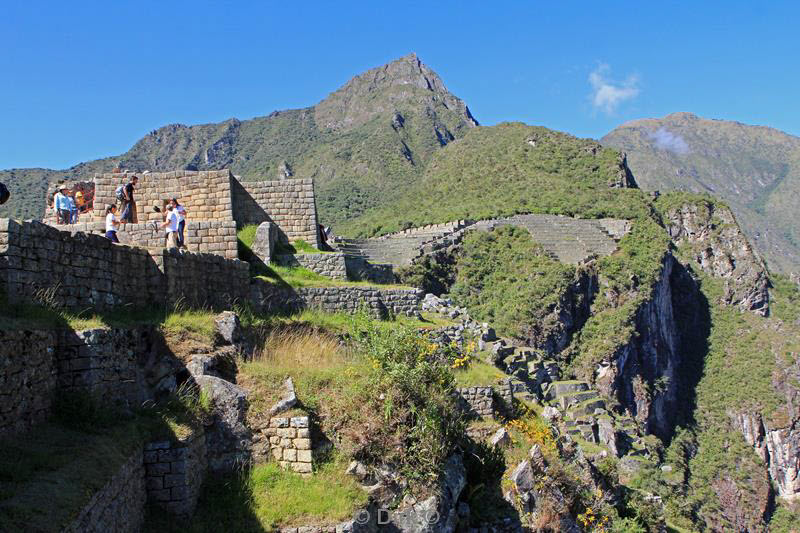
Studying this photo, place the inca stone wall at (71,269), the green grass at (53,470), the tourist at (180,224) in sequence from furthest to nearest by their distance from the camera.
Answer: 1. the tourist at (180,224)
2. the inca stone wall at (71,269)
3. the green grass at (53,470)

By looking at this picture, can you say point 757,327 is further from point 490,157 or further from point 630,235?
point 490,157

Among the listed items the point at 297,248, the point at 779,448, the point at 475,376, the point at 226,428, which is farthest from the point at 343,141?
the point at 226,428

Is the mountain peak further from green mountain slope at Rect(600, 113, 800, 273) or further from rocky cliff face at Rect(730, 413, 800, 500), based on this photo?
rocky cliff face at Rect(730, 413, 800, 500)

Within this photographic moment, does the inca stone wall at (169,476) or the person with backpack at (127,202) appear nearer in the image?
the inca stone wall at (169,476)

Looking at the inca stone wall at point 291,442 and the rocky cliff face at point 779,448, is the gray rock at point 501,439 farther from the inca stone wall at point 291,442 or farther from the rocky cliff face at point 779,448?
the rocky cliff face at point 779,448

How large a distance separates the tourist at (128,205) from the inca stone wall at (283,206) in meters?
2.25

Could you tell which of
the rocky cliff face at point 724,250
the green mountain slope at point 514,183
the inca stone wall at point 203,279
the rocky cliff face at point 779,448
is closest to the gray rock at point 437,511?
the inca stone wall at point 203,279

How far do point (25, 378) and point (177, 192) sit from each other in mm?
7706

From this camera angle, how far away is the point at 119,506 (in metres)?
4.79

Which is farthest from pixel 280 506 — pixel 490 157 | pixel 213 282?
pixel 490 157

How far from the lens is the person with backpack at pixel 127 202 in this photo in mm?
11070

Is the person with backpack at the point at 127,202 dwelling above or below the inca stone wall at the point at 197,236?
above

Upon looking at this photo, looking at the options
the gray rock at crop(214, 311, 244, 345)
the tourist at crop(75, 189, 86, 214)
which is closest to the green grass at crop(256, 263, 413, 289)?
the gray rock at crop(214, 311, 244, 345)

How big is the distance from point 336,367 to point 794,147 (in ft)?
731
